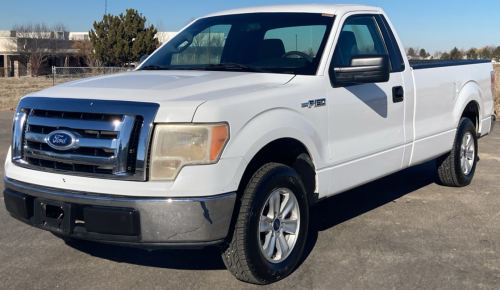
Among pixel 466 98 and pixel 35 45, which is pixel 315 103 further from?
pixel 35 45

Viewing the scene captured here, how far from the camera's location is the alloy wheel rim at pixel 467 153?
22.1 ft

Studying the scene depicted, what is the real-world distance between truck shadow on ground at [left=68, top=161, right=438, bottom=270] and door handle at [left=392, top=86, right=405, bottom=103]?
1222 mm

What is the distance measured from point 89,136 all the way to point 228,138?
856 mm

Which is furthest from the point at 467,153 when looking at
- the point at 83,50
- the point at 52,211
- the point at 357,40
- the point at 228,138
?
the point at 83,50

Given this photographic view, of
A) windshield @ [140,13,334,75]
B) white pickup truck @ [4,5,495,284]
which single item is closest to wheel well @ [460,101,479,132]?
white pickup truck @ [4,5,495,284]

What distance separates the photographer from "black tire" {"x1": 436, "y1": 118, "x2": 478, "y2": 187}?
6.54 meters

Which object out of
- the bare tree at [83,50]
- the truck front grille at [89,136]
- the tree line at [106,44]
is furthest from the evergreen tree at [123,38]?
the truck front grille at [89,136]

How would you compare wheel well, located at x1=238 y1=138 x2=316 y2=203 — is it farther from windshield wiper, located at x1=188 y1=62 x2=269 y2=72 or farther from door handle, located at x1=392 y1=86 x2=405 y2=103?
door handle, located at x1=392 y1=86 x2=405 y2=103

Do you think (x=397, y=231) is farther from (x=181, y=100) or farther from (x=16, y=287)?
(x=16, y=287)

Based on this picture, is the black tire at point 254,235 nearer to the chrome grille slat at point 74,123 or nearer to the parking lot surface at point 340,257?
the parking lot surface at point 340,257

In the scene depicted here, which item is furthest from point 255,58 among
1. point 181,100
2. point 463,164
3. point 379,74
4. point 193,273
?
point 463,164

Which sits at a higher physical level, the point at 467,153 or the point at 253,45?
the point at 253,45

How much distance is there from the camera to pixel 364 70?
4414 millimetres

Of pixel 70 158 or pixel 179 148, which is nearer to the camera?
pixel 179 148
